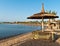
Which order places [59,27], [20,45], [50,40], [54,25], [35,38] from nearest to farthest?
[20,45] → [50,40] → [35,38] → [59,27] → [54,25]

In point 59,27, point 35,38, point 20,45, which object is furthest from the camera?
point 59,27

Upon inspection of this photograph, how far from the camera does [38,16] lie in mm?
14203

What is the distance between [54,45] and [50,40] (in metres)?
2.02

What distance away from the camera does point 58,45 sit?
445 inches

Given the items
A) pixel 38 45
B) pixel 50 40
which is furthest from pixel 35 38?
pixel 38 45

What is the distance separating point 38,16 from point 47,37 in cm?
203

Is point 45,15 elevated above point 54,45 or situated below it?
above

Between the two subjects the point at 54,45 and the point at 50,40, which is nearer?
the point at 54,45

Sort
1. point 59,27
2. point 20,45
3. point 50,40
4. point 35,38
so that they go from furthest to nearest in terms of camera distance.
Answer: point 59,27
point 35,38
point 50,40
point 20,45

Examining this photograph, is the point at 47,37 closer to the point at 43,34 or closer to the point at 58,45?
the point at 43,34

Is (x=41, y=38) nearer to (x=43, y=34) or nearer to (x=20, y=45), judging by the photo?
(x=43, y=34)

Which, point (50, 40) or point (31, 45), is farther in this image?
point (50, 40)

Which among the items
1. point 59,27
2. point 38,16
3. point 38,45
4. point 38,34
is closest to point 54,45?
point 38,45

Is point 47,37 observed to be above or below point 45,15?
below
